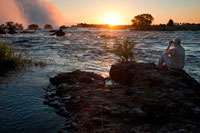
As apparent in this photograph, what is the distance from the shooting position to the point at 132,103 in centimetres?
527

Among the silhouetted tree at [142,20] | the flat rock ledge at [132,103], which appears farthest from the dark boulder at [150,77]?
the silhouetted tree at [142,20]

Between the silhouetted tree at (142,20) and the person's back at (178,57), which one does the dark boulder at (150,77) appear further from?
the silhouetted tree at (142,20)

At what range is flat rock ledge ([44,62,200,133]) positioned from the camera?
426 cm

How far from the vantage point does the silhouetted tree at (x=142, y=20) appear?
106 metres

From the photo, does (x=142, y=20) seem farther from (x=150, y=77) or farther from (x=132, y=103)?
(x=132, y=103)

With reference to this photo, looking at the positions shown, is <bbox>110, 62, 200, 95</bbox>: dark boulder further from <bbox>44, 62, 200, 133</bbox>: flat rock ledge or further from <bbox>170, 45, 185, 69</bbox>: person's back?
<bbox>170, 45, 185, 69</bbox>: person's back

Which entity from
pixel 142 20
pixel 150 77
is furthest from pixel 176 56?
pixel 142 20

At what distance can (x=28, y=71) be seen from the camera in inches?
381

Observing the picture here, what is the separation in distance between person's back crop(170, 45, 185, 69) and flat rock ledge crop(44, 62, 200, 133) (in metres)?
0.58

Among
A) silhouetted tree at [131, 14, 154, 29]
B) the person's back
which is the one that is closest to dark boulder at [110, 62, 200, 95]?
the person's back

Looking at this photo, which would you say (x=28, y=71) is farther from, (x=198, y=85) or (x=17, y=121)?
(x=198, y=85)

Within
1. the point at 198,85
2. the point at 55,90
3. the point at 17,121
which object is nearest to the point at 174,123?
the point at 198,85

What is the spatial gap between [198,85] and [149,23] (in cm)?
10774

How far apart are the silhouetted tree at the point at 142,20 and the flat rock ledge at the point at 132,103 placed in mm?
101564
